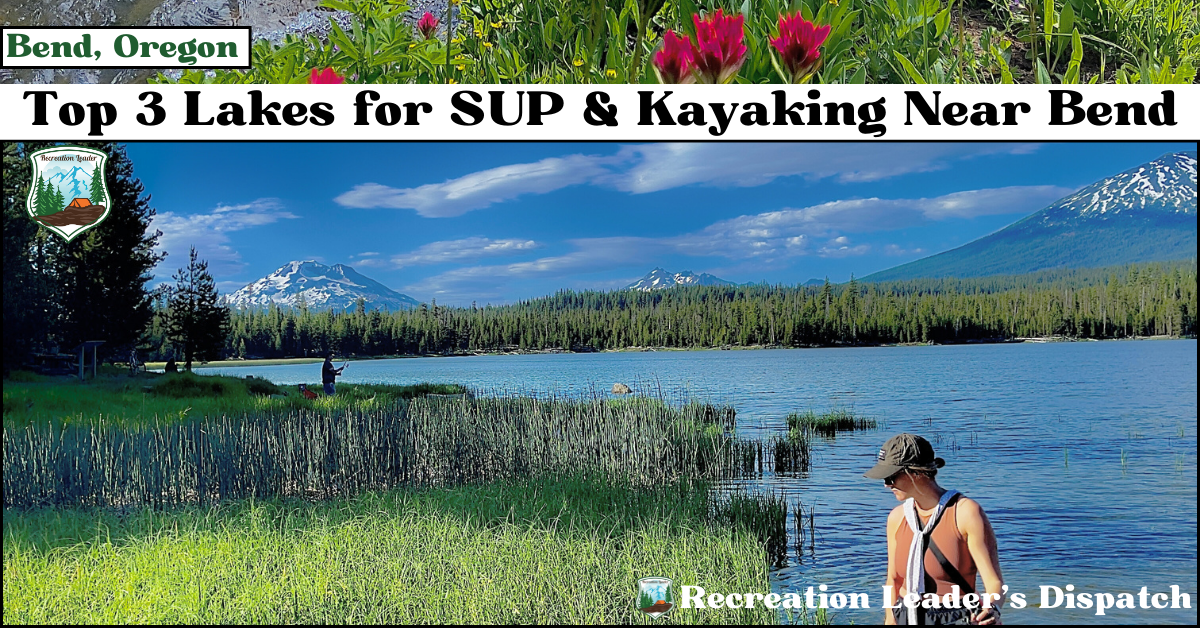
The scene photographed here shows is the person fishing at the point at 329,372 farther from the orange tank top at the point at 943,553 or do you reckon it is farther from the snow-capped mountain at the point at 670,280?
the orange tank top at the point at 943,553

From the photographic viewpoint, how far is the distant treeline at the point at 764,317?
13.2ft

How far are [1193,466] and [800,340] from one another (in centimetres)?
184

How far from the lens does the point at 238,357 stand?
13.5 ft

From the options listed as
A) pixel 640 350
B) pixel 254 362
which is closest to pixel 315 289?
pixel 254 362

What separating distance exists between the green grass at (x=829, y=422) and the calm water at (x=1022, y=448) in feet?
0.15

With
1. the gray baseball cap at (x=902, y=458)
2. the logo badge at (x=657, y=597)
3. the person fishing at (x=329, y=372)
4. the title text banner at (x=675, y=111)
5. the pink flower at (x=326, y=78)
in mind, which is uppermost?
the pink flower at (x=326, y=78)

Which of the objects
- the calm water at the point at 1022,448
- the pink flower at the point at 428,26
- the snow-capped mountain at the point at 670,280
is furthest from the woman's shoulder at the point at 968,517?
the pink flower at the point at 428,26

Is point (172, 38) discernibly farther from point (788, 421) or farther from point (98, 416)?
point (788, 421)

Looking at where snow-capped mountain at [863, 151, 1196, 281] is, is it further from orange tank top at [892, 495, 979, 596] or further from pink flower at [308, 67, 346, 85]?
pink flower at [308, 67, 346, 85]

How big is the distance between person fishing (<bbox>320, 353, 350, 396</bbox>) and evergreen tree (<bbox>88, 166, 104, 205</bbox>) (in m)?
1.26

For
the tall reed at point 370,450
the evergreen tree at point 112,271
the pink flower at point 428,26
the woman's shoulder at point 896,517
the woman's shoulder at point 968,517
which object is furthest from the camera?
the pink flower at point 428,26

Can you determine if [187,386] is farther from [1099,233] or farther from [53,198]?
[1099,233]

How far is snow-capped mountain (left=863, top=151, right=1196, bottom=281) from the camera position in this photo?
3.80 meters

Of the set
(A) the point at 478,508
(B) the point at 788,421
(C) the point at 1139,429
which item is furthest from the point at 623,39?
(C) the point at 1139,429
